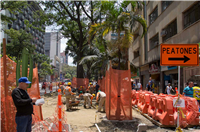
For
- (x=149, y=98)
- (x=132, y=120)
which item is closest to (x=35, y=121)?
(x=132, y=120)

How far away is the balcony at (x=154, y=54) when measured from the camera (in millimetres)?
20039

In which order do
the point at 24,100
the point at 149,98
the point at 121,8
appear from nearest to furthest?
the point at 24,100, the point at 149,98, the point at 121,8

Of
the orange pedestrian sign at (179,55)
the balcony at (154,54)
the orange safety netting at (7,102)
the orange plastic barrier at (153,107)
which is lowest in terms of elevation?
the orange plastic barrier at (153,107)

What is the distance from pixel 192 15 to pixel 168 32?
4.57 m

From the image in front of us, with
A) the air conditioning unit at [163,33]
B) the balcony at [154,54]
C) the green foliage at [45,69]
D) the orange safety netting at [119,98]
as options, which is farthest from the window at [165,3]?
the green foliage at [45,69]

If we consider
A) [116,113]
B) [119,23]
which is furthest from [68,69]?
[116,113]

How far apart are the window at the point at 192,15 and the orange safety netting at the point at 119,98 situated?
848 cm

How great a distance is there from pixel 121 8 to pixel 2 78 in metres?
7.88

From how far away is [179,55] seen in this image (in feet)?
16.4

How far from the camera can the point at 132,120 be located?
771cm

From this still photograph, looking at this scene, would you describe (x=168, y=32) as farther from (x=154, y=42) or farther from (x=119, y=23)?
(x=119, y=23)

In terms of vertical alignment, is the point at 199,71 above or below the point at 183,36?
below

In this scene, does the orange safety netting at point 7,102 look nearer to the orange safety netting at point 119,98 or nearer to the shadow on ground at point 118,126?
the shadow on ground at point 118,126

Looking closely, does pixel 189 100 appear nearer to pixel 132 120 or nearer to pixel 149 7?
pixel 132 120
